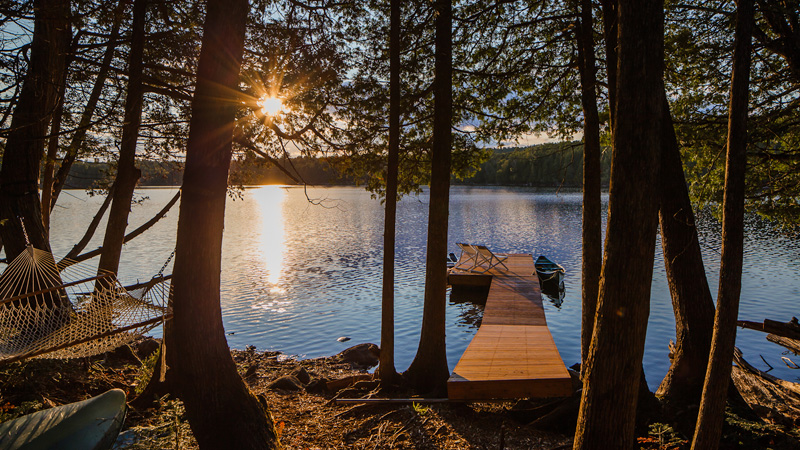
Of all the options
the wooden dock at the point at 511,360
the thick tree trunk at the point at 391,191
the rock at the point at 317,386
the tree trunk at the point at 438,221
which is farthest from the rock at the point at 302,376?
the wooden dock at the point at 511,360

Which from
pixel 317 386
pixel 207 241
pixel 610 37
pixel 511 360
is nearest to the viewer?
pixel 207 241

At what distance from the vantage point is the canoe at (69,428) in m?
2.97

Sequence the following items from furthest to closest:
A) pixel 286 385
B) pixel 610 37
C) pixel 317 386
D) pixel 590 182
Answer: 1. pixel 286 385
2. pixel 317 386
3. pixel 590 182
4. pixel 610 37

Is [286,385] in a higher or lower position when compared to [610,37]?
lower

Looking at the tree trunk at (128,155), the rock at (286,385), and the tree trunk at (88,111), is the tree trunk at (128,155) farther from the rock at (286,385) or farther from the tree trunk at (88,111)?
the rock at (286,385)

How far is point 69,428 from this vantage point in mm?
3156

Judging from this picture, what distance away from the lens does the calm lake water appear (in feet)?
38.1

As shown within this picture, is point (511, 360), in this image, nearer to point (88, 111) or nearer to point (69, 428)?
point (69, 428)

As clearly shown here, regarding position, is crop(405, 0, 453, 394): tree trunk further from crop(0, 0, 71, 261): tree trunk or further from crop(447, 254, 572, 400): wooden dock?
crop(0, 0, 71, 261): tree trunk

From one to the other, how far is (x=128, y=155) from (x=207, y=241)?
9.13 feet

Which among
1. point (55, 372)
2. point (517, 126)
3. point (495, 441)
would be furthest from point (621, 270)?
point (55, 372)

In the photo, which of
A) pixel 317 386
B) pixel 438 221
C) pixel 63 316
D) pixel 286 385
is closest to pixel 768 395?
pixel 438 221

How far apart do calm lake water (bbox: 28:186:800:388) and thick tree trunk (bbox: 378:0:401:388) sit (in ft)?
2.86

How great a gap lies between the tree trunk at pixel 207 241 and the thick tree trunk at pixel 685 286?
4837 mm
